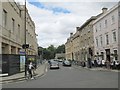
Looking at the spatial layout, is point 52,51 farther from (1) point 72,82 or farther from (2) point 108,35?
(1) point 72,82

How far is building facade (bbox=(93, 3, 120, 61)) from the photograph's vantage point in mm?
36875

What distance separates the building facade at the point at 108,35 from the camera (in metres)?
36.9

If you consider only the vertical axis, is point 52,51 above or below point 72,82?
above

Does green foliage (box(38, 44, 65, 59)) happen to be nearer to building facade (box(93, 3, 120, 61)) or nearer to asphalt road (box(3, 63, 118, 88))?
building facade (box(93, 3, 120, 61))

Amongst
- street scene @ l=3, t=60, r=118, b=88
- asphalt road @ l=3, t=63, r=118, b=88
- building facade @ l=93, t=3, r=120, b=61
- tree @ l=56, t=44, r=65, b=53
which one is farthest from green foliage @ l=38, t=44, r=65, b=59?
asphalt road @ l=3, t=63, r=118, b=88

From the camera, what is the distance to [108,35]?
136ft

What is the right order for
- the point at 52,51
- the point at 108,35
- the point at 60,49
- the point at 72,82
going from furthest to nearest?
the point at 52,51
the point at 60,49
the point at 108,35
the point at 72,82

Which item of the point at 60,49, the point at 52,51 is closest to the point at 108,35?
the point at 60,49

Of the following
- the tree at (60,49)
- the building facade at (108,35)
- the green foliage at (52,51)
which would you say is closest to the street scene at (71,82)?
the building facade at (108,35)

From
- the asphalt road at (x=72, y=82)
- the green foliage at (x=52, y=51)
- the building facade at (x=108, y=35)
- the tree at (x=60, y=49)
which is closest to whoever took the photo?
the asphalt road at (x=72, y=82)

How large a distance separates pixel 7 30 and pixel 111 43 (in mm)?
18251

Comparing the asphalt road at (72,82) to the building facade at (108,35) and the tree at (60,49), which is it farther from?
Answer: the tree at (60,49)

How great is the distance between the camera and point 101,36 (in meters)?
45.7

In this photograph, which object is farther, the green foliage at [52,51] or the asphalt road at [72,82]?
the green foliage at [52,51]
